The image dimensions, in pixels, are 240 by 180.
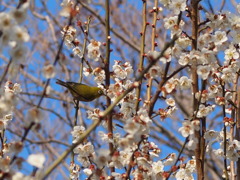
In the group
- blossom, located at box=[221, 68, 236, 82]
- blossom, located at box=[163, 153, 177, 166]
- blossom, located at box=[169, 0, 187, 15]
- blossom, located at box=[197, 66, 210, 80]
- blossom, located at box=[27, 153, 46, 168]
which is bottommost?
blossom, located at box=[27, 153, 46, 168]

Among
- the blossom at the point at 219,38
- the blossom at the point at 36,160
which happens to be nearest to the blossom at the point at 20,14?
the blossom at the point at 36,160

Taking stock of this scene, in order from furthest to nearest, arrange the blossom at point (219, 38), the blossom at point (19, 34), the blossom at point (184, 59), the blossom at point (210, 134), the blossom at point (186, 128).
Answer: the blossom at point (210, 134) → the blossom at point (219, 38) → the blossom at point (184, 59) → the blossom at point (186, 128) → the blossom at point (19, 34)

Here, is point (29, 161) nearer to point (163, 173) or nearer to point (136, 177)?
point (136, 177)

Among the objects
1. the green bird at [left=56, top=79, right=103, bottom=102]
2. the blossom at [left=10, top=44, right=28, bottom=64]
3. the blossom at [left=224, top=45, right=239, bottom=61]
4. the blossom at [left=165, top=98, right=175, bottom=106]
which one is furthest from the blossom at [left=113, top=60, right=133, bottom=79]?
the blossom at [left=10, top=44, right=28, bottom=64]

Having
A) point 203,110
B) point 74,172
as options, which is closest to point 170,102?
point 203,110

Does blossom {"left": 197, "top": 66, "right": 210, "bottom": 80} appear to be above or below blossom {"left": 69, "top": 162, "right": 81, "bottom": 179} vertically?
above

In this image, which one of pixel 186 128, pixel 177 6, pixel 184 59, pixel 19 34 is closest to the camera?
pixel 19 34

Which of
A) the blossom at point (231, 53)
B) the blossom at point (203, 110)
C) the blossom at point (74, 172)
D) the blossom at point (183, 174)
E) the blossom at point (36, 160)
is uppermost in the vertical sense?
the blossom at point (231, 53)

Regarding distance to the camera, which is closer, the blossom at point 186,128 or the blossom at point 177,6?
the blossom at point 186,128

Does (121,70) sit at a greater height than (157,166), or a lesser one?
greater

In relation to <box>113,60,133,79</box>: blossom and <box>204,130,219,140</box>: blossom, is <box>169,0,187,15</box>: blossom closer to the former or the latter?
<box>113,60,133,79</box>: blossom

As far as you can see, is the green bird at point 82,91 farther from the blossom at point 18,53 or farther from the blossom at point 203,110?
the blossom at point 18,53

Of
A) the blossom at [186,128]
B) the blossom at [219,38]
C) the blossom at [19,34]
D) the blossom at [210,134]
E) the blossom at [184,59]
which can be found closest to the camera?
the blossom at [19,34]

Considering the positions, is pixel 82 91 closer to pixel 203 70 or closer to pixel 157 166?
pixel 157 166
